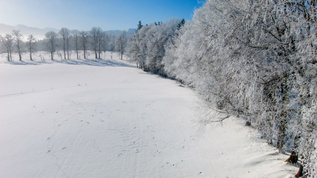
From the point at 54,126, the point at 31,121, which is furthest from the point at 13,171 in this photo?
the point at 31,121

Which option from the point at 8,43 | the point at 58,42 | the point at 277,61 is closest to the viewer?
the point at 277,61

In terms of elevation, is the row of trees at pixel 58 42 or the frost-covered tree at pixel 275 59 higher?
the row of trees at pixel 58 42

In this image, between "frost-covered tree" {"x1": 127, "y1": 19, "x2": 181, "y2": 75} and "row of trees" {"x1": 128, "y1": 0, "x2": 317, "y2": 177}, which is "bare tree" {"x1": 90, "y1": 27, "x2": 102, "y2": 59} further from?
"row of trees" {"x1": 128, "y1": 0, "x2": 317, "y2": 177}

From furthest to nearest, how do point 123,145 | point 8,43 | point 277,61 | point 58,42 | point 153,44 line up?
1. point 58,42
2. point 8,43
3. point 153,44
4. point 123,145
5. point 277,61

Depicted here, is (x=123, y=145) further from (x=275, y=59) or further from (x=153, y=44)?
(x=153, y=44)

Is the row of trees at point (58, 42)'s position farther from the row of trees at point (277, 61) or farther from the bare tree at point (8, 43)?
the row of trees at point (277, 61)

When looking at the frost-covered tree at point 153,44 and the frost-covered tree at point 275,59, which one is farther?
the frost-covered tree at point 153,44

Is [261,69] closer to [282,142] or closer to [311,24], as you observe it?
[311,24]

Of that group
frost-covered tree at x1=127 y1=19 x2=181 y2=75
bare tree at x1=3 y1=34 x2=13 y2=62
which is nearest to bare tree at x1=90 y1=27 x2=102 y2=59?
frost-covered tree at x1=127 y1=19 x2=181 y2=75

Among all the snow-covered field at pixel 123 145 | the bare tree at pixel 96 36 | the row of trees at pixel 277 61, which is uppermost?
the bare tree at pixel 96 36

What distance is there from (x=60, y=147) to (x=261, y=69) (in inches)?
386

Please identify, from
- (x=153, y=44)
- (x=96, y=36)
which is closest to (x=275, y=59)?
(x=153, y=44)

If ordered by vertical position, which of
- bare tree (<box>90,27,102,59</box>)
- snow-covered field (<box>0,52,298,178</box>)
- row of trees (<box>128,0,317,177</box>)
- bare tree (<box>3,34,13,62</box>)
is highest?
bare tree (<box>90,27,102,59</box>)

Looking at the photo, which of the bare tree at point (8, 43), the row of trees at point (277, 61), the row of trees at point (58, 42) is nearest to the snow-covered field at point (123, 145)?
the row of trees at point (277, 61)
